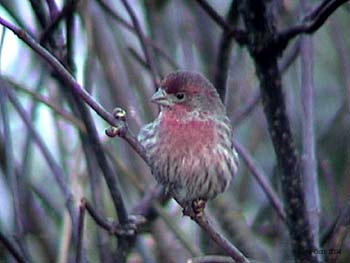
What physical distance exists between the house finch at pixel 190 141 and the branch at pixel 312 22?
1.64 ft

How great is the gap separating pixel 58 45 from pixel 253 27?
90 cm

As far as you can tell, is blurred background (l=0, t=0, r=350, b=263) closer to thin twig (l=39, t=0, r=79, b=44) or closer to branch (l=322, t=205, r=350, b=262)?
thin twig (l=39, t=0, r=79, b=44)

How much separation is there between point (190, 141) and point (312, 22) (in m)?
0.79

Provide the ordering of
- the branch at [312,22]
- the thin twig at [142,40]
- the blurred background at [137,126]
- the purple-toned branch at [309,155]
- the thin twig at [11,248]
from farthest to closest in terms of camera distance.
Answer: the blurred background at [137,126] < the thin twig at [142,40] < the purple-toned branch at [309,155] < the thin twig at [11,248] < the branch at [312,22]

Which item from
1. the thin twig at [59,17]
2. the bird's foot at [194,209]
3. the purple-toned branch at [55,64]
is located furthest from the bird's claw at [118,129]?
the thin twig at [59,17]

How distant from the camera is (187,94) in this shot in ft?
15.4

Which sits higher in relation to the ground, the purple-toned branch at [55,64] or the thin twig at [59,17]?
the thin twig at [59,17]

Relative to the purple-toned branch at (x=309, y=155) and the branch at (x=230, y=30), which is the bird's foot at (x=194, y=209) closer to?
the purple-toned branch at (x=309, y=155)

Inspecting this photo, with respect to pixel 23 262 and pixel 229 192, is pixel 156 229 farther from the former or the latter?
pixel 23 262

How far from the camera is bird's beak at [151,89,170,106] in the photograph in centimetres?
453

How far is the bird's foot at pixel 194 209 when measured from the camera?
4.12 metres

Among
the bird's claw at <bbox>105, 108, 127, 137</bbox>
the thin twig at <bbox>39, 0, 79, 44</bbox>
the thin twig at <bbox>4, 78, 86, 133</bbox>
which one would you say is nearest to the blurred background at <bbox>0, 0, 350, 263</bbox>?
the thin twig at <bbox>4, 78, 86, 133</bbox>

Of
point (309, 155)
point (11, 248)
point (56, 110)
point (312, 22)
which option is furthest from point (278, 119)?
point (11, 248)

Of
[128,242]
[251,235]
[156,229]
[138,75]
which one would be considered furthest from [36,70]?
[128,242]
